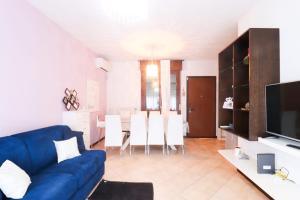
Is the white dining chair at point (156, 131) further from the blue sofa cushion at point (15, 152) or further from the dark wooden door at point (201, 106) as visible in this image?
the blue sofa cushion at point (15, 152)

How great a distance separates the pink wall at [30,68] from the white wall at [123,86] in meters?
2.46

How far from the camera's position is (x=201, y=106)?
250 inches

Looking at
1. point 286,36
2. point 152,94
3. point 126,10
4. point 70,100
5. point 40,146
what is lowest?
point 40,146

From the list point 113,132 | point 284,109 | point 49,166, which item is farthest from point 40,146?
point 284,109

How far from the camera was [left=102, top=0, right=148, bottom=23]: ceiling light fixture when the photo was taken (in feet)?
8.70

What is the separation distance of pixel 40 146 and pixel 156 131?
252 cm

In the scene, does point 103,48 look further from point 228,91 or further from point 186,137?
point 186,137

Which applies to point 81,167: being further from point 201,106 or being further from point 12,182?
point 201,106

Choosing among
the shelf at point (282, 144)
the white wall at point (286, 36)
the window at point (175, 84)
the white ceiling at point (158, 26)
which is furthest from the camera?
the window at point (175, 84)

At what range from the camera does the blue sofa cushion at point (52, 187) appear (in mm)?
1659

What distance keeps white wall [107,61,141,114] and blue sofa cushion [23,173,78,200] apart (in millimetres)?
4427

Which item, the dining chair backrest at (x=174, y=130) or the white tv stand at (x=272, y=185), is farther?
the dining chair backrest at (x=174, y=130)

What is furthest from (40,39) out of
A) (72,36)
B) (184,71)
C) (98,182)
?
(184,71)

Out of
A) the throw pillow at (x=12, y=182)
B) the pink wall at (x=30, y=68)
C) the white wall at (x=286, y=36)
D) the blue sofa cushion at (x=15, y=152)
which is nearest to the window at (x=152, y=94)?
the pink wall at (x=30, y=68)
